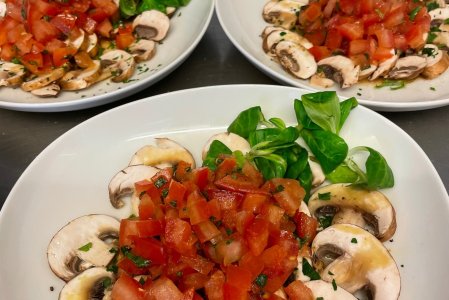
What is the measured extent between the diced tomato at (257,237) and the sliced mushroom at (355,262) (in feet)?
0.85

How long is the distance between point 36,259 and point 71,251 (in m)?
0.14

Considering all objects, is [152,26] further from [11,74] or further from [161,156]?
[161,156]

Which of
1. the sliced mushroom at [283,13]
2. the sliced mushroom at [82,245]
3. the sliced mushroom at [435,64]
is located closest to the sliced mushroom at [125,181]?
the sliced mushroom at [82,245]

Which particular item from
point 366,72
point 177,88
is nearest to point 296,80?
point 366,72

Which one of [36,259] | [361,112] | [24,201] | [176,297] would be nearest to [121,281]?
[176,297]

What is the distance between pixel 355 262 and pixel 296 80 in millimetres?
1076

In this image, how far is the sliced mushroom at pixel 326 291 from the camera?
162 cm

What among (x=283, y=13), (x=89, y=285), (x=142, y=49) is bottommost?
(x=89, y=285)

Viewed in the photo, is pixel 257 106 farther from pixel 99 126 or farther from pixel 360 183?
pixel 99 126

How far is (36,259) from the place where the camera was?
5.92ft

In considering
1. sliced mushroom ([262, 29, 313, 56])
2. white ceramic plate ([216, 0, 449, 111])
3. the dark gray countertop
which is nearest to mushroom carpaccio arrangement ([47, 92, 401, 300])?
white ceramic plate ([216, 0, 449, 111])

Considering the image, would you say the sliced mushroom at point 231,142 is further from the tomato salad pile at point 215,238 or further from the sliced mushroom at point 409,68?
the sliced mushroom at point 409,68

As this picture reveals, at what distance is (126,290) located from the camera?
1.58 meters

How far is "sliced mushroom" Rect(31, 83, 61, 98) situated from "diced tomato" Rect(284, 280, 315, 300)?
1569mm
